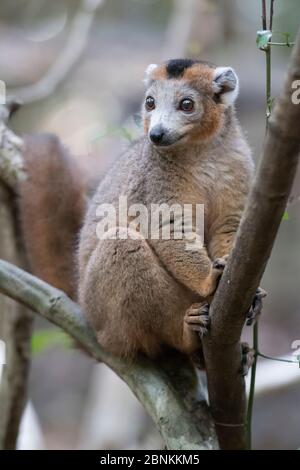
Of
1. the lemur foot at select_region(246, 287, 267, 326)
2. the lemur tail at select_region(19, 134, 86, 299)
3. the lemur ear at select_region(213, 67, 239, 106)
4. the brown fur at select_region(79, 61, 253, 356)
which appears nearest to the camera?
the lemur foot at select_region(246, 287, 267, 326)

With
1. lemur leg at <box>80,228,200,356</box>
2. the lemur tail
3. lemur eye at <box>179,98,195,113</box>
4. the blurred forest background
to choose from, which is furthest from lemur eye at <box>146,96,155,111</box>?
the blurred forest background

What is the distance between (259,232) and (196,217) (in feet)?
4.60

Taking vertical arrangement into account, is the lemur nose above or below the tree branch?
above

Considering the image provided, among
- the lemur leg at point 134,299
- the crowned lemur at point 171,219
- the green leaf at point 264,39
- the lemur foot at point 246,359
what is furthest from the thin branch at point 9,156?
the green leaf at point 264,39

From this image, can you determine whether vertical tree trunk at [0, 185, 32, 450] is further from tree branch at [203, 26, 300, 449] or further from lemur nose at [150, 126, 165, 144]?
tree branch at [203, 26, 300, 449]

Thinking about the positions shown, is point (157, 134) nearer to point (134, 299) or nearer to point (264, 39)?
point (134, 299)

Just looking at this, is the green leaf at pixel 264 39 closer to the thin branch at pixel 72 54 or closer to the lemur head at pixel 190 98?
the lemur head at pixel 190 98

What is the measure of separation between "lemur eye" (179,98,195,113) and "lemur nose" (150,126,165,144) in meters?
0.30

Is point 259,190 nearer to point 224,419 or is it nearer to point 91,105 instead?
point 224,419

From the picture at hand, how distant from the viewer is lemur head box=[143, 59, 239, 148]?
13.9 feet

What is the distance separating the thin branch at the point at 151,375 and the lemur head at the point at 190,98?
113cm

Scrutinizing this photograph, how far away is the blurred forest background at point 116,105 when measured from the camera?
845 centimetres

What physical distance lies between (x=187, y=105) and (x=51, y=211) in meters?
1.52

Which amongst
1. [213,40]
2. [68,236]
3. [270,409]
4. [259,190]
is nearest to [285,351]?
[270,409]
